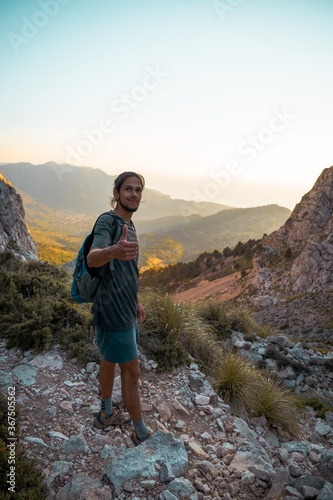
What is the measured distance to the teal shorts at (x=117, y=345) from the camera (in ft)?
8.86

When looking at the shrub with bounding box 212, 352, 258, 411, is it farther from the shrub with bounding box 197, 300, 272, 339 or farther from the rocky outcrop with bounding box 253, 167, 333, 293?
the rocky outcrop with bounding box 253, 167, 333, 293

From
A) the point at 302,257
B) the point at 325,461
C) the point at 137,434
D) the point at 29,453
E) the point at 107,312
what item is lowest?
the point at 29,453

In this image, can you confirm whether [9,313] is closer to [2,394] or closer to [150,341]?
[2,394]

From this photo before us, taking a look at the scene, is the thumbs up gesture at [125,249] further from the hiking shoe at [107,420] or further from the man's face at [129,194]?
the hiking shoe at [107,420]

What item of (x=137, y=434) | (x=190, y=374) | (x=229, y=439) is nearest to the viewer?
(x=137, y=434)

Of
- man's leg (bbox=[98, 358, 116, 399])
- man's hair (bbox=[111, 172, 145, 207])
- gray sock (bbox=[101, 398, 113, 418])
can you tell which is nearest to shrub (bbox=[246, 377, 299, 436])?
gray sock (bbox=[101, 398, 113, 418])

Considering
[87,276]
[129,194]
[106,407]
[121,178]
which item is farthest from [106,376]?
[121,178]

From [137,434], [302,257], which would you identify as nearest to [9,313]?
[137,434]

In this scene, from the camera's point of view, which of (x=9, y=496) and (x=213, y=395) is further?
(x=213, y=395)

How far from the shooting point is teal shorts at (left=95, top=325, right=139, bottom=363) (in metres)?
2.70

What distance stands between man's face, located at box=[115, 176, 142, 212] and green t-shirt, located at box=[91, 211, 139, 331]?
16cm

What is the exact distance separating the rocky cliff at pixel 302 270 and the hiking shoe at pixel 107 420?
13.2 meters

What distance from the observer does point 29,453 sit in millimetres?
2721

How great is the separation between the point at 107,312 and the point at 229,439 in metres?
2.37
